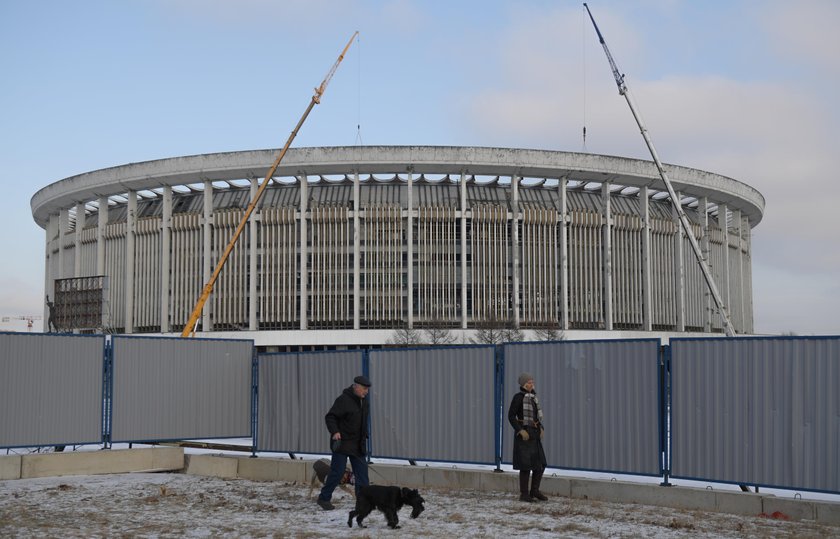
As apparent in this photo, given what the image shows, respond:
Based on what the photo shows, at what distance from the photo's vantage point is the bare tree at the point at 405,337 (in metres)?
55.8

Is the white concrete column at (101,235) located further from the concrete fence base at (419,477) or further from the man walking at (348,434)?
the man walking at (348,434)

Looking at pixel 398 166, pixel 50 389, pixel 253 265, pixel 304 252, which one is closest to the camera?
pixel 50 389

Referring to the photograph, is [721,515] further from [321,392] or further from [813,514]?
[321,392]

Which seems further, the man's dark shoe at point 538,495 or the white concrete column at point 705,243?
the white concrete column at point 705,243

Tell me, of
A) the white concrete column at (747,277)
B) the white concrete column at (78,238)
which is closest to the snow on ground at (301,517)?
the white concrete column at (78,238)

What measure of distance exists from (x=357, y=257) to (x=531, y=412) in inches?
1858

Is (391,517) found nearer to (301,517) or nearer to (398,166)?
(301,517)

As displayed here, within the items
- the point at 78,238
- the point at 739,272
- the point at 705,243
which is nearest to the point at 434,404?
the point at 705,243

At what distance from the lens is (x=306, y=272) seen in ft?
194

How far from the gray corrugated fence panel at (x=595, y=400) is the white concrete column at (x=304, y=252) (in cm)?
4578

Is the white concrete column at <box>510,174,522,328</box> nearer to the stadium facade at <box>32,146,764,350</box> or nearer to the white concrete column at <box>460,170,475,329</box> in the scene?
the stadium facade at <box>32,146,764,350</box>

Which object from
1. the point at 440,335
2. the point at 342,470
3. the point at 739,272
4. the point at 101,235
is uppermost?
the point at 101,235

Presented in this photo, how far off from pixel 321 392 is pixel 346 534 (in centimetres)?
623

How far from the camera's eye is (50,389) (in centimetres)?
1508
